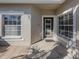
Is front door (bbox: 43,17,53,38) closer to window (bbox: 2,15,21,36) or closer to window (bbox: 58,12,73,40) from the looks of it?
window (bbox: 58,12,73,40)

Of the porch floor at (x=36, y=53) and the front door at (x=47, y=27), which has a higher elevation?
the front door at (x=47, y=27)

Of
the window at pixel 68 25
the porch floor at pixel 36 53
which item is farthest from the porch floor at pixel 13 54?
the window at pixel 68 25

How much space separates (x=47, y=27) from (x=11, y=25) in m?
5.05

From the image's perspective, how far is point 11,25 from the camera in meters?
11.4

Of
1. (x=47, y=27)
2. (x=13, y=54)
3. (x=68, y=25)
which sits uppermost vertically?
(x=68, y=25)

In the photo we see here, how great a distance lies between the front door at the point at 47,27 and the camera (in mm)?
15062

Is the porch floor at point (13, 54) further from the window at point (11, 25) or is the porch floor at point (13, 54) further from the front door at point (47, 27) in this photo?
the front door at point (47, 27)

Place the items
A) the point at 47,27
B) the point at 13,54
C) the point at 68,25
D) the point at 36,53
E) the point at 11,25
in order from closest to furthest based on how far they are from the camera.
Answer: the point at 13,54, the point at 36,53, the point at 68,25, the point at 11,25, the point at 47,27

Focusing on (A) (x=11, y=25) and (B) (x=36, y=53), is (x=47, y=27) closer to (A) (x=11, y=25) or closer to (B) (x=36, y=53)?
(A) (x=11, y=25)

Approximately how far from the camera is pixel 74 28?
808 cm

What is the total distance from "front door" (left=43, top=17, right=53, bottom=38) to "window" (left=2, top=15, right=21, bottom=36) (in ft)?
14.6

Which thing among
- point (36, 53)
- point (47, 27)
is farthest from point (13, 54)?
point (47, 27)

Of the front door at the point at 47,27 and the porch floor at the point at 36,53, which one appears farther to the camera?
the front door at the point at 47,27

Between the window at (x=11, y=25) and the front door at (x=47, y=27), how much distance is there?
444 cm
